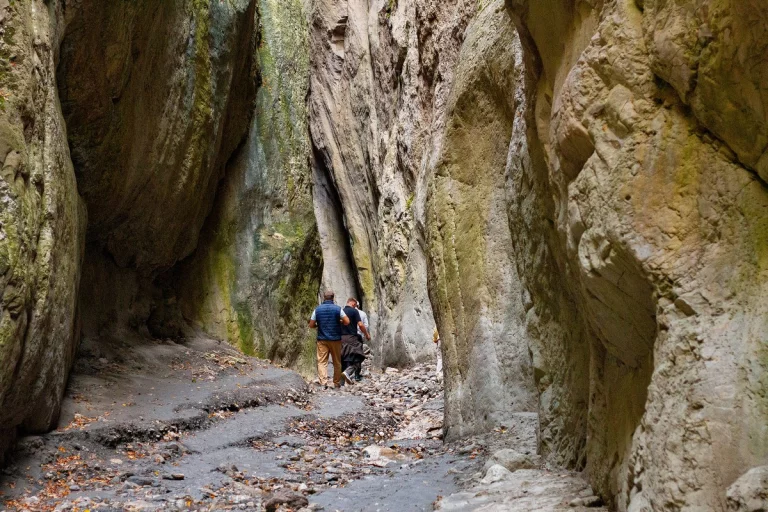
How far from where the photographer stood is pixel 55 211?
7289 mm

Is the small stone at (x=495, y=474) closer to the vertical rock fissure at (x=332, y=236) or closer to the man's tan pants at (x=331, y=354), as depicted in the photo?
the man's tan pants at (x=331, y=354)

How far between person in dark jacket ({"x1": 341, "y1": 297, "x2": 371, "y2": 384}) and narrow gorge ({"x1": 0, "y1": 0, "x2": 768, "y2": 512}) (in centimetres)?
199

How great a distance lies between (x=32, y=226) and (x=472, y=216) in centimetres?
488

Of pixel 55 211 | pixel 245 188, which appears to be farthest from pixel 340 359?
pixel 55 211

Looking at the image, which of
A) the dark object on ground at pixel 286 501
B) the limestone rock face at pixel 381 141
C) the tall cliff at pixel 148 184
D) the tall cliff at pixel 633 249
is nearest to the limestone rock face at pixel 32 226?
the tall cliff at pixel 148 184

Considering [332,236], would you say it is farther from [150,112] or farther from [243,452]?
[243,452]

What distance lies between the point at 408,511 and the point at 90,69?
7.27m

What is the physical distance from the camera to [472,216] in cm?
915

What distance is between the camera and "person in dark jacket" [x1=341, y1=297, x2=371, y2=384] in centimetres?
1596

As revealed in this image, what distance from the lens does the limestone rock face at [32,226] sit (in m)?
6.10

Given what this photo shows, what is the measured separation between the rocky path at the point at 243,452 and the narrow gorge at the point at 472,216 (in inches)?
12.3

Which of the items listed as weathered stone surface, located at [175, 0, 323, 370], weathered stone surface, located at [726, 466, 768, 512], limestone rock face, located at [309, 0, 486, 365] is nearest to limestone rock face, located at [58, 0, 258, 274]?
weathered stone surface, located at [175, 0, 323, 370]

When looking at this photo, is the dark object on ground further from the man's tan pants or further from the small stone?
the man's tan pants

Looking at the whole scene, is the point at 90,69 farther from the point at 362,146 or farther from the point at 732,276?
the point at 362,146
